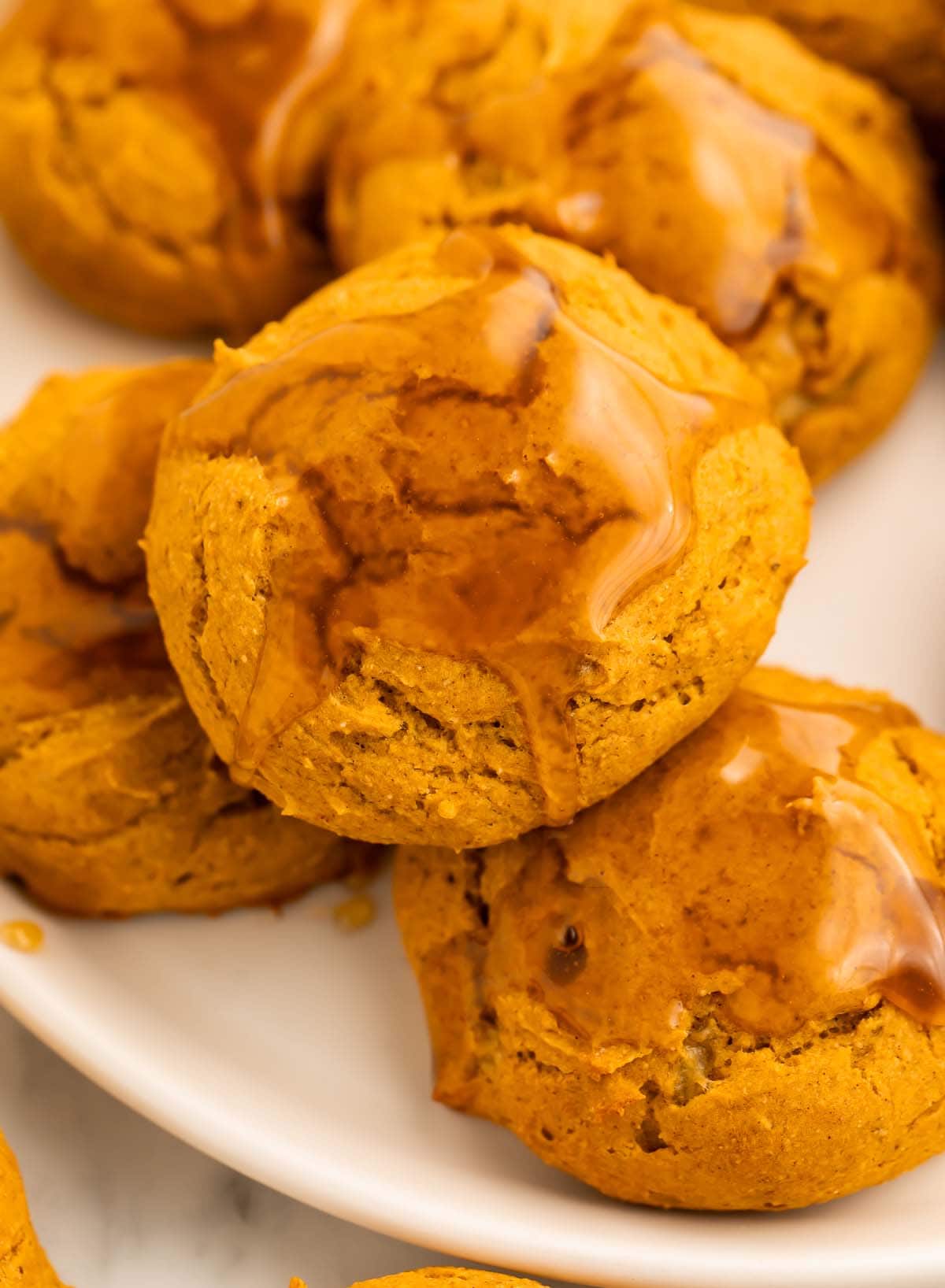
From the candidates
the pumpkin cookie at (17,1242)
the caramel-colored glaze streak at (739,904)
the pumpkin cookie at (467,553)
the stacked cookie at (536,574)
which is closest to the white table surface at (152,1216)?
the pumpkin cookie at (17,1242)

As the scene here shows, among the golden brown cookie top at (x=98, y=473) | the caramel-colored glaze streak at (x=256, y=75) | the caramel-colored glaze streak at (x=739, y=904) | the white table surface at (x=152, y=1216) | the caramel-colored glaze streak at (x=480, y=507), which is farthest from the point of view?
the caramel-colored glaze streak at (x=256, y=75)

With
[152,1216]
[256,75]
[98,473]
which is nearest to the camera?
[98,473]

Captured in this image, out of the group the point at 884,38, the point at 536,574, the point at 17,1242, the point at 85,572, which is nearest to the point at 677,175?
the point at 884,38

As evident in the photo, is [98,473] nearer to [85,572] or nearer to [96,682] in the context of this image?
[85,572]

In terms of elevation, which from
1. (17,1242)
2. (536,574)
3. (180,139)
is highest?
(180,139)

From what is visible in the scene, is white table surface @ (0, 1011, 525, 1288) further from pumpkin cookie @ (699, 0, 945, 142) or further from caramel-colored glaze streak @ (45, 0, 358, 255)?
pumpkin cookie @ (699, 0, 945, 142)

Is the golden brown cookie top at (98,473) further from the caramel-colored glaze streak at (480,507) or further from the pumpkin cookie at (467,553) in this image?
the caramel-colored glaze streak at (480,507)

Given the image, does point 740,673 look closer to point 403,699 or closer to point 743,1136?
point 403,699
